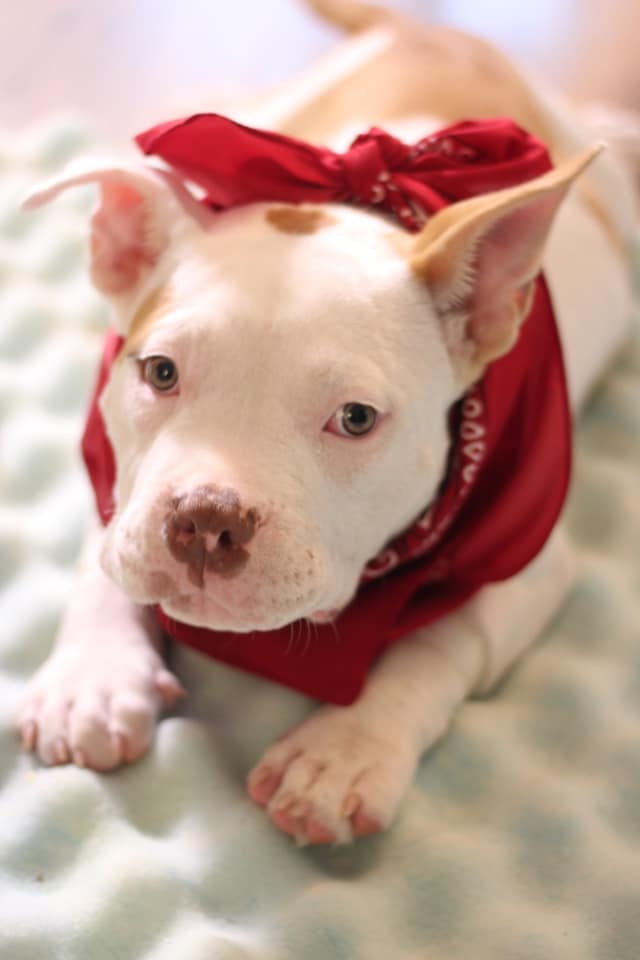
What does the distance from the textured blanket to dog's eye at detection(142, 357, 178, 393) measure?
448 millimetres

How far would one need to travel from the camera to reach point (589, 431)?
84.1 inches

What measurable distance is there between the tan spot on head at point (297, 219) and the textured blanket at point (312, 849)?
23.7 inches

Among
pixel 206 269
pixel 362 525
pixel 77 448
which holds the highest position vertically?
pixel 206 269

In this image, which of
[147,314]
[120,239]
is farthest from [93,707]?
[120,239]

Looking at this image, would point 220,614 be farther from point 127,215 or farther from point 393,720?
point 127,215

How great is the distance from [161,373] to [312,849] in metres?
0.60

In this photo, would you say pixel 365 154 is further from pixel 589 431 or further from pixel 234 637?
pixel 589 431

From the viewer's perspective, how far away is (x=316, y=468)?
1.26 metres

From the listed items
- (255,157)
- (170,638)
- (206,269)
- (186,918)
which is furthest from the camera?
(170,638)

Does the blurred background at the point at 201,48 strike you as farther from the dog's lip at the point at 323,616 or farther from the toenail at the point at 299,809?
the toenail at the point at 299,809

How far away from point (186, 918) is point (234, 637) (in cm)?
38

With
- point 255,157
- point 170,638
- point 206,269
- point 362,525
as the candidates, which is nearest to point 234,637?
point 170,638

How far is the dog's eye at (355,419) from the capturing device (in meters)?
1.27

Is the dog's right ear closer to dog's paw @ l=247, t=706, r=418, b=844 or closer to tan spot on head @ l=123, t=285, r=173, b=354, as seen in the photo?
tan spot on head @ l=123, t=285, r=173, b=354
